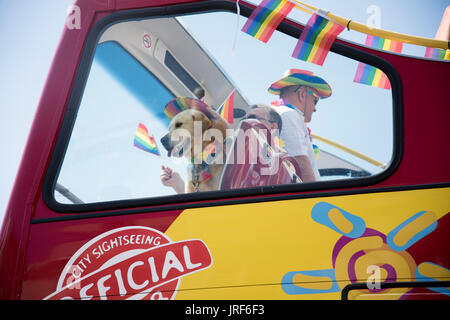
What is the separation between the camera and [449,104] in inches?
63.7

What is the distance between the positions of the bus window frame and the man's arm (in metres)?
0.12

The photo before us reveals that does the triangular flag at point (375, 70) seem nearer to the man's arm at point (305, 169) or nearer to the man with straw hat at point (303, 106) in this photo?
the man with straw hat at point (303, 106)

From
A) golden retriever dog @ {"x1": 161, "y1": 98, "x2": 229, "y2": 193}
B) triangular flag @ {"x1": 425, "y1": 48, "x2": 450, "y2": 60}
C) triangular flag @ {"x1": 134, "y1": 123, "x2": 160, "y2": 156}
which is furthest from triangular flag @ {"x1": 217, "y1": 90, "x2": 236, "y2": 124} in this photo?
triangular flag @ {"x1": 425, "y1": 48, "x2": 450, "y2": 60}

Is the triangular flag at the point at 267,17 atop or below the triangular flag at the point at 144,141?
atop

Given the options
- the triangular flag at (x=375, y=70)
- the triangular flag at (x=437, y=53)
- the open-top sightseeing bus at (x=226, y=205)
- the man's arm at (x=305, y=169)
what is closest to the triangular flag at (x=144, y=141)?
the open-top sightseeing bus at (x=226, y=205)

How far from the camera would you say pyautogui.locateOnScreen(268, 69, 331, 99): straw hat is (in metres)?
1.88

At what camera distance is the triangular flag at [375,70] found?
1745mm

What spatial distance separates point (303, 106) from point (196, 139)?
1.72 ft

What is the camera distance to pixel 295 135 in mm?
1972

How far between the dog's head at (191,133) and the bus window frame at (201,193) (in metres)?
0.36

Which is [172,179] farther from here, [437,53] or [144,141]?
[437,53]

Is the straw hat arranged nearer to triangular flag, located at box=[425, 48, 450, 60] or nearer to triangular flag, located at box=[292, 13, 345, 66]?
triangular flag, located at box=[292, 13, 345, 66]
